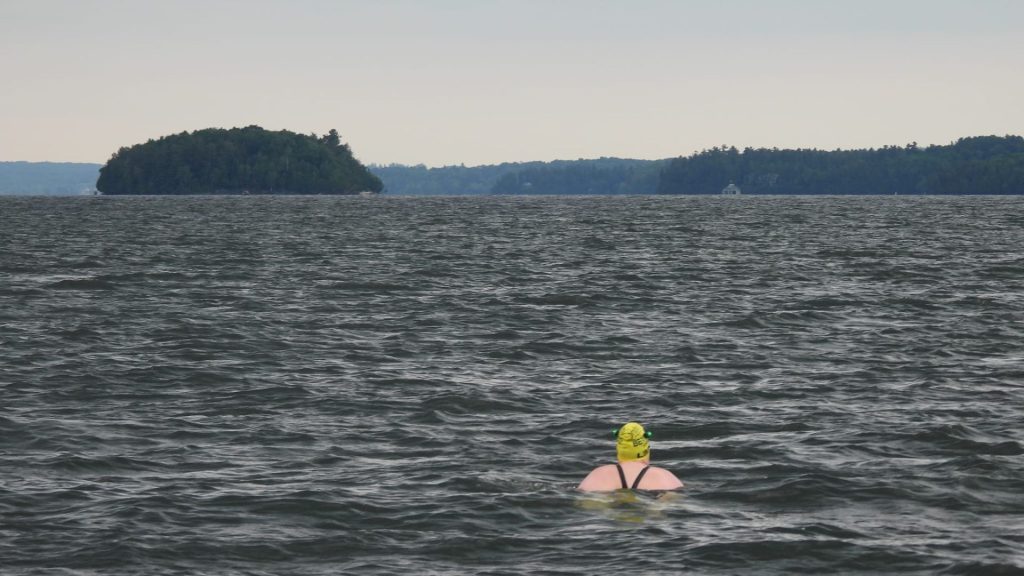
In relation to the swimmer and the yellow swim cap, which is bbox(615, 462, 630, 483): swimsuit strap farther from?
the yellow swim cap

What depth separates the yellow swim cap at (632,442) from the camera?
56.6 ft

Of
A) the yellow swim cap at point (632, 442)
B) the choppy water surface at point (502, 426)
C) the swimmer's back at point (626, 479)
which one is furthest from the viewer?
the swimmer's back at point (626, 479)

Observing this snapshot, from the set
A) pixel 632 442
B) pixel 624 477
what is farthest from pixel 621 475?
pixel 632 442

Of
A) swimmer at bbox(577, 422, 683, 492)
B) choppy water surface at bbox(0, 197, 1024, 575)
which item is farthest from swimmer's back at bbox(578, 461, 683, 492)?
choppy water surface at bbox(0, 197, 1024, 575)

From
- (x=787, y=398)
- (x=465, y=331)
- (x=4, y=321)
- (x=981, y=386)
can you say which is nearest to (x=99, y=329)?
(x=4, y=321)

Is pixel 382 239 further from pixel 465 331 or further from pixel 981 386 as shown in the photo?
pixel 981 386

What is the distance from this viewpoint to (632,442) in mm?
17328

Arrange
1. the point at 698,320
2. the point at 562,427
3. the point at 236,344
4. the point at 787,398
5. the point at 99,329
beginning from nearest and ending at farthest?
the point at 562,427
the point at 787,398
the point at 236,344
the point at 99,329
the point at 698,320

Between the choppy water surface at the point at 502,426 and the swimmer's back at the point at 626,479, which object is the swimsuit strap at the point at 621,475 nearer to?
the swimmer's back at the point at 626,479

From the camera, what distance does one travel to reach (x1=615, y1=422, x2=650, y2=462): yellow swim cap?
56.6 ft

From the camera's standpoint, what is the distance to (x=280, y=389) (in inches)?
1011

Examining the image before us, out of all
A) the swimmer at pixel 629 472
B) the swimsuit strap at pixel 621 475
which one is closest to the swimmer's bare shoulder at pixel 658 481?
the swimmer at pixel 629 472

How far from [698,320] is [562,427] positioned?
16.0 meters

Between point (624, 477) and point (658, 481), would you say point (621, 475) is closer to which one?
point (624, 477)
